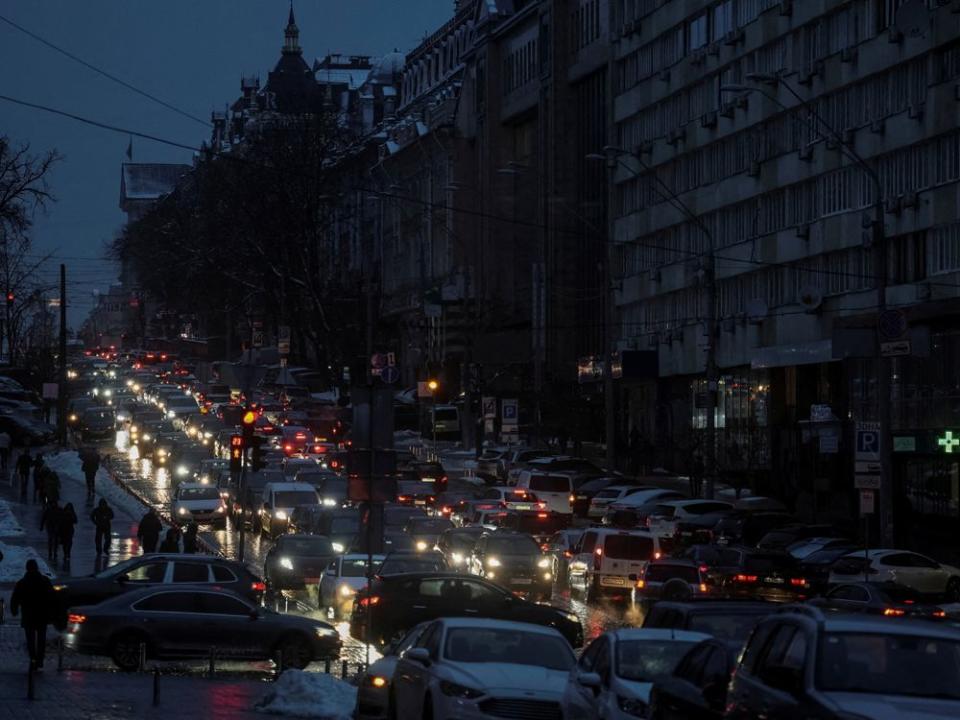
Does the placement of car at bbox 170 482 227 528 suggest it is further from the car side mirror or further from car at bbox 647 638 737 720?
car at bbox 647 638 737 720

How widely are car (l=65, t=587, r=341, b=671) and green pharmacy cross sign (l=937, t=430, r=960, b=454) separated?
964 inches

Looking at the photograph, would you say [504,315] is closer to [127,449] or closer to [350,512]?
[127,449]

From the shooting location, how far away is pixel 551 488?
57125 mm

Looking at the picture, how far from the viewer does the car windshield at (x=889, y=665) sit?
11.0m

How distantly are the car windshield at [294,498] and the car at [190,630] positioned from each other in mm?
24676

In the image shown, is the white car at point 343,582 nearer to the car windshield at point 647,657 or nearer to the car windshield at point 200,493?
the car windshield at point 647,657

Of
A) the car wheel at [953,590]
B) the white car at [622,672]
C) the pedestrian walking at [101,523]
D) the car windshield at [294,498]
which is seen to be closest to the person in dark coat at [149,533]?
the pedestrian walking at [101,523]

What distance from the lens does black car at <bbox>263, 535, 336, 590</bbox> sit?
3872 cm

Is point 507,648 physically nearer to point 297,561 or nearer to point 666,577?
point 666,577

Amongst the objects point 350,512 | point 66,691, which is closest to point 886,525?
point 350,512

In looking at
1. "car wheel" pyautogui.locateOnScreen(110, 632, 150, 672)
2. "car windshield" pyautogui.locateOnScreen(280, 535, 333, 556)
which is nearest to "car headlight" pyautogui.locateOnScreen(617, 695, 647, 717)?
"car wheel" pyautogui.locateOnScreen(110, 632, 150, 672)

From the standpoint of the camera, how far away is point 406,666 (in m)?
17.3

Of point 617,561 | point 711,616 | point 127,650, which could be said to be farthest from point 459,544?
point 711,616

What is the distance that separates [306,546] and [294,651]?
1271cm
